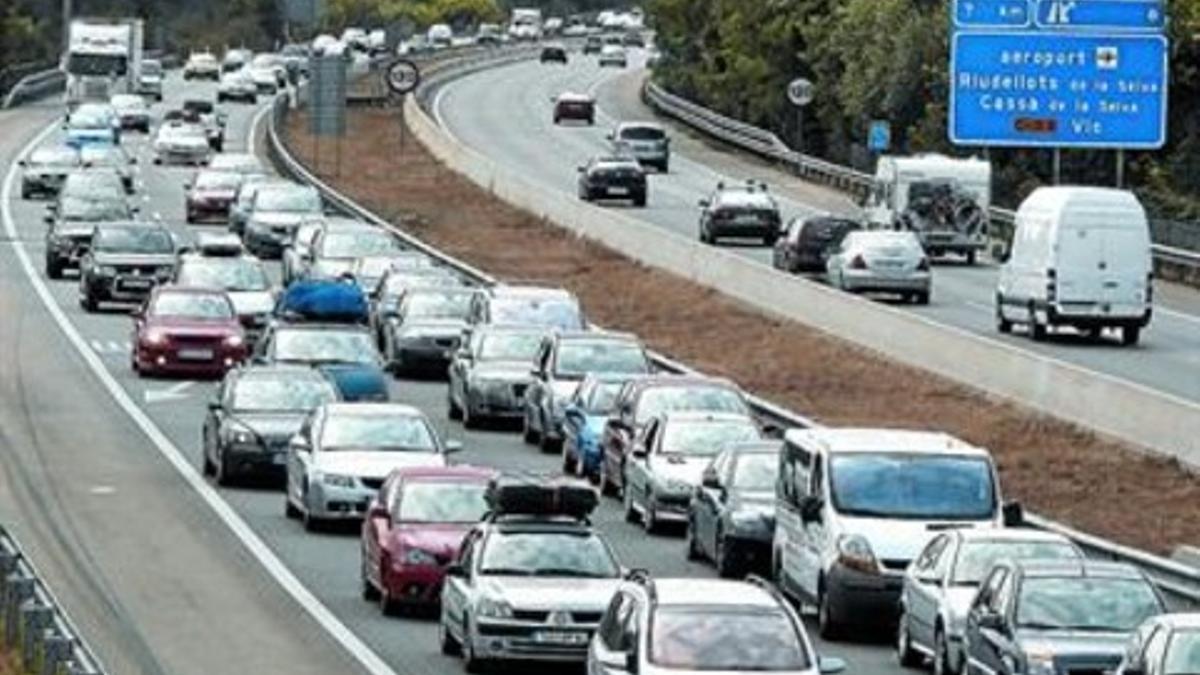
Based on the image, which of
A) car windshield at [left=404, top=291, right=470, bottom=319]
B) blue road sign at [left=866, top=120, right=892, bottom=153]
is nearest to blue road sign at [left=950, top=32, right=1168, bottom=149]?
car windshield at [left=404, top=291, right=470, bottom=319]

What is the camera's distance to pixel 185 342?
174ft

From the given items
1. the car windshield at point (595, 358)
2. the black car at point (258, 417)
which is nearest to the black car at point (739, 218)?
the car windshield at point (595, 358)

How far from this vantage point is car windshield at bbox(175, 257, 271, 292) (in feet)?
190

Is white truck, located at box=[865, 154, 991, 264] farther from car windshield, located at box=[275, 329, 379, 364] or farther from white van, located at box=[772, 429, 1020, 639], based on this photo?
white van, located at box=[772, 429, 1020, 639]

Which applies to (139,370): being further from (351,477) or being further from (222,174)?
(222,174)

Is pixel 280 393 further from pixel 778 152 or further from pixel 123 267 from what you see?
pixel 778 152

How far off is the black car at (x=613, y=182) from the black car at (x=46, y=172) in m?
12.4

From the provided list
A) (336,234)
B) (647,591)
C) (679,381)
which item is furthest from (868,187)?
(647,591)

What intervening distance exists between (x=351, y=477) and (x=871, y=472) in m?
7.19

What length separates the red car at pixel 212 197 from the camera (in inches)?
3314

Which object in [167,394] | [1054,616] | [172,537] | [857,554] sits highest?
[1054,616]

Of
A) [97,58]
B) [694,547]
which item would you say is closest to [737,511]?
[694,547]

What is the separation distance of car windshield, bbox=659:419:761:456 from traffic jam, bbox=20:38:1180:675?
4cm

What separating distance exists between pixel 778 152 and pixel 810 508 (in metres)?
Result: 83.7
